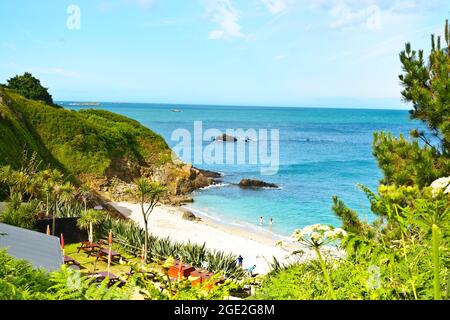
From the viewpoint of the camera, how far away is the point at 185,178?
46.9 m

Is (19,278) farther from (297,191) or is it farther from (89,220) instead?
(297,191)

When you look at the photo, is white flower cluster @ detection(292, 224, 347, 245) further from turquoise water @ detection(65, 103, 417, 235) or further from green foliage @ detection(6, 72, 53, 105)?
green foliage @ detection(6, 72, 53, 105)

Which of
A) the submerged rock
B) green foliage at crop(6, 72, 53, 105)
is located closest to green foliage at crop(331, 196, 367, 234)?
the submerged rock

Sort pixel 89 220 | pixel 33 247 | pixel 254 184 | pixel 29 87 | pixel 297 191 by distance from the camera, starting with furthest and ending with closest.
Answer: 1. pixel 29 87
2. pixel 254 184
3. pixel 297 191
4. pixel 89 220
5. pixel 33 247

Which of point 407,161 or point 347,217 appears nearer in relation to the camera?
point 407,161

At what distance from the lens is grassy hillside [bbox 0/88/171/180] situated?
33.7 m

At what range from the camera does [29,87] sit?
188 ft

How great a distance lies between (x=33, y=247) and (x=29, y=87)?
53.8 metres

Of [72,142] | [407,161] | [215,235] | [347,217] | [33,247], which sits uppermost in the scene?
[407,161]
